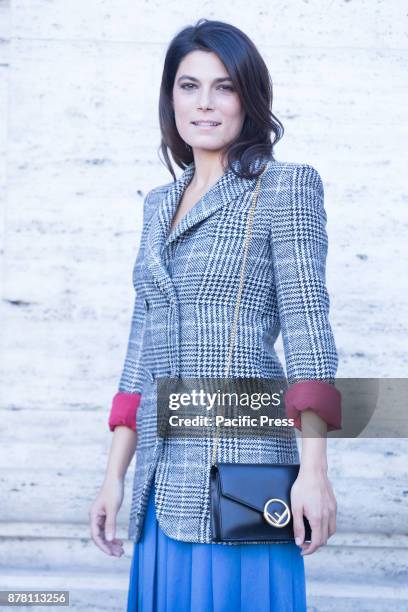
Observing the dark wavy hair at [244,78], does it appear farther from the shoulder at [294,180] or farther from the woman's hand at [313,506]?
the woman's hand at [313,506]

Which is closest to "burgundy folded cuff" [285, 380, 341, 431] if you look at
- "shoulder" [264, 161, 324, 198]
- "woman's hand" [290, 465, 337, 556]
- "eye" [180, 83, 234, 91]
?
"woman's hand" [290, 465, 337, 556]

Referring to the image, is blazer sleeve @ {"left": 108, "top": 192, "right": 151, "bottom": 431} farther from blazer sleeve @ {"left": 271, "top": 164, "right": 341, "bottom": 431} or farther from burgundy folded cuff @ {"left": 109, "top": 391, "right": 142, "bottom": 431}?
blazer sleeve @ {"left": 271, "top": 164, "right": 341, "bottom": 431}

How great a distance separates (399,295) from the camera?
415 cm

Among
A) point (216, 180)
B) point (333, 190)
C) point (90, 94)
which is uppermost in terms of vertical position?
point (90, 94)

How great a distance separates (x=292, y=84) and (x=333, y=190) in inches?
19.2

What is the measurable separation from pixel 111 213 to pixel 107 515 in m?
2.03

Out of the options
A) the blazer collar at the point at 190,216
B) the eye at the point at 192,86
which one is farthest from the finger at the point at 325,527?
the eye at the point at 192,86

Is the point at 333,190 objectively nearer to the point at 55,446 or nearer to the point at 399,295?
the point at 399,295

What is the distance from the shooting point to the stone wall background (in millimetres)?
4125

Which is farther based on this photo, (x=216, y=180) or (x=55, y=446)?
(x=55, y=446)

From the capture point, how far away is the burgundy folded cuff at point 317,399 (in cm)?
200

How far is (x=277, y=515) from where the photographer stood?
6.45 feet

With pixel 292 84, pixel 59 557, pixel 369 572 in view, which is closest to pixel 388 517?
pixel 369 572

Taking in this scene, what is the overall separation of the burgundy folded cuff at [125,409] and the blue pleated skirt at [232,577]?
380mm
